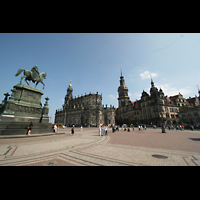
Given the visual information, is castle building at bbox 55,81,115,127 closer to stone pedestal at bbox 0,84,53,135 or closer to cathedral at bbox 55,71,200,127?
cathedral at bbox 55,71,200,127

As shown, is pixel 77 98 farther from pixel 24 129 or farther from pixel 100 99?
pixel 24 129

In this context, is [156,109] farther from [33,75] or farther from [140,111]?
[33,75]

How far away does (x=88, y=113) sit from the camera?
4912 cm

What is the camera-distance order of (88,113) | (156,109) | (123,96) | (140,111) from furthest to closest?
(123,96) → (88,113) → (140,111) → (156,109)

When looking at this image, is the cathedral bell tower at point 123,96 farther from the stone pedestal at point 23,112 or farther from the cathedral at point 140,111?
the stone pedestal at point 23,112

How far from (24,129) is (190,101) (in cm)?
6310

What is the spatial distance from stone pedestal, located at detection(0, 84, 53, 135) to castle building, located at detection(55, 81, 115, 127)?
3207cm

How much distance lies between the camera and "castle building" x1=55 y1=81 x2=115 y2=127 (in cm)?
4825

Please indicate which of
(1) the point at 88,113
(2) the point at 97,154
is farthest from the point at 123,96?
(2) the point at 97,154

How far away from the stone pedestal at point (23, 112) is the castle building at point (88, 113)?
32.1 metres

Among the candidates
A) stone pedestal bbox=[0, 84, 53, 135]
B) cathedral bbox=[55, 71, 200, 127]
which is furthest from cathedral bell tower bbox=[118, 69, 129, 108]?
stone pedestal bbox=[0, 84, 53, 135]

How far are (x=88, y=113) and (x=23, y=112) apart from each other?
37.7 metres
